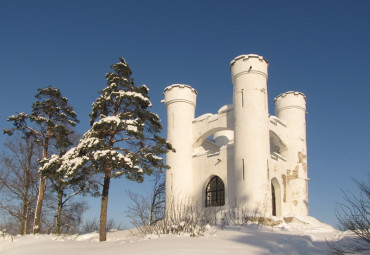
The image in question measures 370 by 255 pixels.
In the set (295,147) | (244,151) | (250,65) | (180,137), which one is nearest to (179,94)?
(180,137)

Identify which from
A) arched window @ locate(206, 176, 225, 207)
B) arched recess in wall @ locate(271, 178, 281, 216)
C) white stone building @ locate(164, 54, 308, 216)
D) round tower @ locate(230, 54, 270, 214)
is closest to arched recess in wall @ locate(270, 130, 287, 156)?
white stone building @ locate(164, 54, 308, 216)

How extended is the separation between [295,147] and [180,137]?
763 centimetres

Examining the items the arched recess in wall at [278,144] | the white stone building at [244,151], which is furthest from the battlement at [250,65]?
the arched recess in wall at [278,144]

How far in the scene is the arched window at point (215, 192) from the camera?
71.3ft

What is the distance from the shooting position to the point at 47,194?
22344mm

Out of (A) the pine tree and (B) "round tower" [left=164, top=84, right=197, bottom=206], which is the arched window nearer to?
(B) "round tower" [left=164, top=84, right=197, bottom=206]

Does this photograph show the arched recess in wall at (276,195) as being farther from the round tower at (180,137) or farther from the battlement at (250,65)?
the battlement at (250,65)

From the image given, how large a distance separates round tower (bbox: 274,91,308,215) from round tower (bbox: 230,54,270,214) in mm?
4236

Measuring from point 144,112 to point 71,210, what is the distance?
34.7 ft

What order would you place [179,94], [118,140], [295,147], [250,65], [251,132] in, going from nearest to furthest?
1. [118,140]
2. [251,132]
3. [250,65]
4. [295,147]
5. [179,94]

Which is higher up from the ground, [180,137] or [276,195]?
[180,137]

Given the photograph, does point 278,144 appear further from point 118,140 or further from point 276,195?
point 118,140

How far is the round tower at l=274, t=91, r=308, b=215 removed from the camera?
22.7 metres

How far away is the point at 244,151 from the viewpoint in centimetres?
1969
